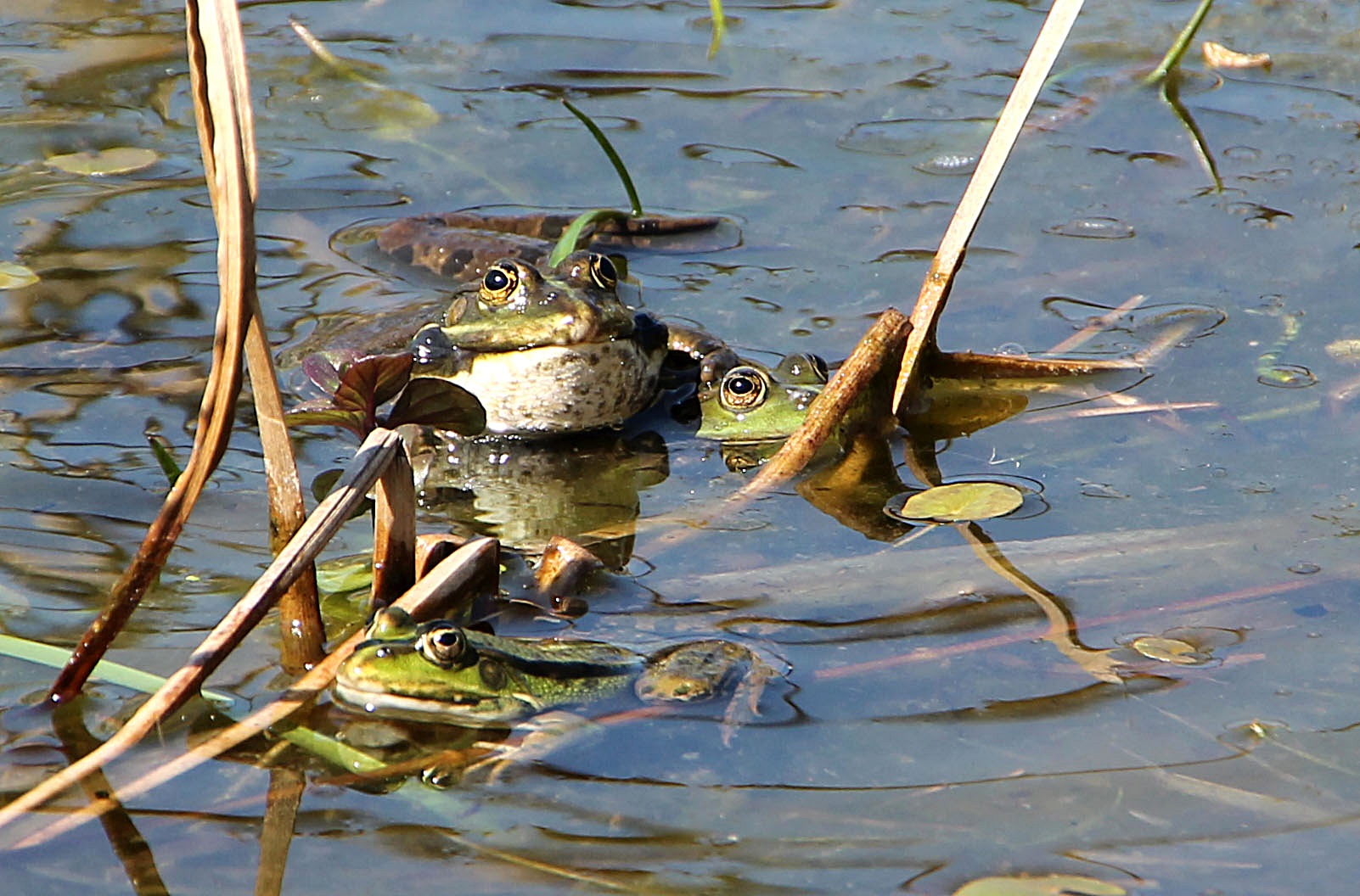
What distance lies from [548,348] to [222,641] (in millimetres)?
1905

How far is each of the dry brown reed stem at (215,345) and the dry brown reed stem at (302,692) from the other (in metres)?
0.23

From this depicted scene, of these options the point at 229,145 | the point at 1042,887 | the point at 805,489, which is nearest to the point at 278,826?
the point at 229,145

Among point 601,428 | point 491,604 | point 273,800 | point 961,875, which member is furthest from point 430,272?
point 961,875

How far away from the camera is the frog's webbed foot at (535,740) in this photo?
2.80 metres

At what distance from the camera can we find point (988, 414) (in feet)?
15.1

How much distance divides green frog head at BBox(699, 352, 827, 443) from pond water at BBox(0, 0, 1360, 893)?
24 centimetres

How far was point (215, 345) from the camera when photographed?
2.62 meters

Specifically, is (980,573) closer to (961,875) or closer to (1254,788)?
(1254,788)

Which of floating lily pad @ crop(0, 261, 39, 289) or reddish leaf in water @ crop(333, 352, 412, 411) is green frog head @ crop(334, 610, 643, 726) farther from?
floating lily pad @ crop(0, 261, 39, 289)

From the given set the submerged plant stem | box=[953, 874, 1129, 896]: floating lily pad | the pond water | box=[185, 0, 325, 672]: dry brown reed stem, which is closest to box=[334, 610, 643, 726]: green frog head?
the pond water

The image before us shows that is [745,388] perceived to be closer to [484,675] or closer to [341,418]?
[341,418]

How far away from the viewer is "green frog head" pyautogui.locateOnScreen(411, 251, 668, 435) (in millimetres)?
4398

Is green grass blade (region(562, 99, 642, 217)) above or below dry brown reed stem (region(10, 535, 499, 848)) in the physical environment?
above

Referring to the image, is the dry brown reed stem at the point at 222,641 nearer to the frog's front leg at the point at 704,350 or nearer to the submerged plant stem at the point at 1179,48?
the frog's front leg at the point at 704,350
